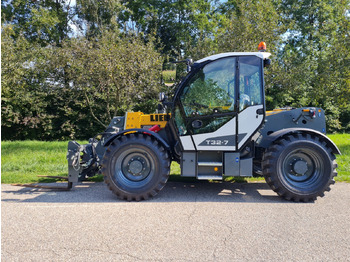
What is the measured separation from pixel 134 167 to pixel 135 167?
0.02 metres

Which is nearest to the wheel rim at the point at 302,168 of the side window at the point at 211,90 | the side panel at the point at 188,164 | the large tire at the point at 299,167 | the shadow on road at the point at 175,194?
the large tire at the point at 299,167

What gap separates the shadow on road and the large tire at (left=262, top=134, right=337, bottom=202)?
13.5 inches

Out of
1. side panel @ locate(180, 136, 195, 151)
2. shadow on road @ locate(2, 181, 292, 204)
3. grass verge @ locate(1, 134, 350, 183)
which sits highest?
side panel @ locate(180, 136, 195, 151)

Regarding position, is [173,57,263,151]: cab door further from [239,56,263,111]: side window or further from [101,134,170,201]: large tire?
[101,134,170,201]: large tire

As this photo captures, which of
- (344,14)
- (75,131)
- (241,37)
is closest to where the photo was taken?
(241,37)

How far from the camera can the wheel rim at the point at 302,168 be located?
5242 millimetres

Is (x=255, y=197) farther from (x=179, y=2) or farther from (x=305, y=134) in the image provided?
(x=179, y=2)

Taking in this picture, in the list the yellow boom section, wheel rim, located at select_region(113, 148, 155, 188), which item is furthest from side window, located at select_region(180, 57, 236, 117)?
wheel rim, located at select_region(113, 148, 155, 188)

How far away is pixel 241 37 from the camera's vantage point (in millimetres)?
11992

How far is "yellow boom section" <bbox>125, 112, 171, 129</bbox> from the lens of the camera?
6023 mm

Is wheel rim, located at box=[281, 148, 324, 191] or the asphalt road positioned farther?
wheel rim, located at box=[281, 148, 324, 191]

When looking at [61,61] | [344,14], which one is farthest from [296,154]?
[344,14]

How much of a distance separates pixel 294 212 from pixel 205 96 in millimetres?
2460

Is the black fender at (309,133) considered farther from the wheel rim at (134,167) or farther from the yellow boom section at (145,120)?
the wheel rim at (134,167)
